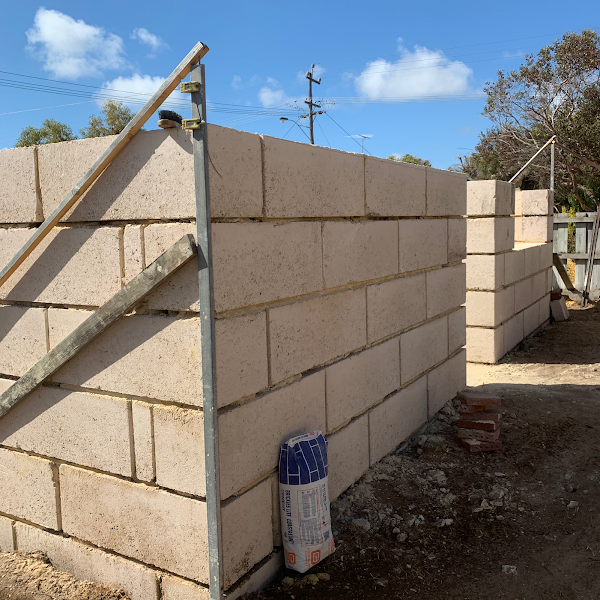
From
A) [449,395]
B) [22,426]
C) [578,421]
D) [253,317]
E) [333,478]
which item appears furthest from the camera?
[449,395]

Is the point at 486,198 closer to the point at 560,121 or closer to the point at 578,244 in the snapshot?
the point at 578,244

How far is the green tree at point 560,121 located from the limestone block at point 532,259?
1521cm

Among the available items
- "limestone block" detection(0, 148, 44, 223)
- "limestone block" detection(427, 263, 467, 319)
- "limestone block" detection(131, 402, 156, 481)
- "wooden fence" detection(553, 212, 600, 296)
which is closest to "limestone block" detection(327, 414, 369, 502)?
"limestone block" detection(131, 402, 156, 481)

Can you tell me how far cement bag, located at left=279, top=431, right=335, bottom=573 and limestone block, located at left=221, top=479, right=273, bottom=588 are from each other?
0.32 ft

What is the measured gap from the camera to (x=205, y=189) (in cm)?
262

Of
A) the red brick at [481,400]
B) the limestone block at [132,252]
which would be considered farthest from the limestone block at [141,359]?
the red brick at [481,400]

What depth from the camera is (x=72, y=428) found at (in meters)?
3.28

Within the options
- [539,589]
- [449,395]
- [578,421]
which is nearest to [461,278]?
[449,395]

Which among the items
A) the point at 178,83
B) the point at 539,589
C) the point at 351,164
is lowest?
the point at 539,589

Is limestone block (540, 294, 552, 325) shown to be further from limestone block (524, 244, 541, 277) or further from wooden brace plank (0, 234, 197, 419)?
wooden brace plank (0, 234, 197, 419)

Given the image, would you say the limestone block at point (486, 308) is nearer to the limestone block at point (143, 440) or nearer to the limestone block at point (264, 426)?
the limestone block at point (264, 426)

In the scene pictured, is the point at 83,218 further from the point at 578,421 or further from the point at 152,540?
the point at 578,421

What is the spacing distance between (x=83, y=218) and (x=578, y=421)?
16.1 feet

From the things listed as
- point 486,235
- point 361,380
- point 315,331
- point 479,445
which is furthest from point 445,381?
point 315,331
